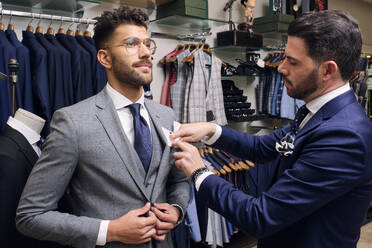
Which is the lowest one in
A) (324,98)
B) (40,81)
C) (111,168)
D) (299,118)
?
(111,168)

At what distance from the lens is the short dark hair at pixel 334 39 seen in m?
1.27

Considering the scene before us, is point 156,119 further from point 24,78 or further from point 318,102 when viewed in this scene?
point 24,78

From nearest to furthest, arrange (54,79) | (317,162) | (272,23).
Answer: (317,162) < (54,79) < (272,23)

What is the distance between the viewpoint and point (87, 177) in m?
1.26

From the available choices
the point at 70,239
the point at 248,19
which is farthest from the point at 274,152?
the point at 248,19

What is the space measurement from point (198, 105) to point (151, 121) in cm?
140

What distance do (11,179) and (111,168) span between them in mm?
425

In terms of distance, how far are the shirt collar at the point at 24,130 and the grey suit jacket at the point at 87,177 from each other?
9.7 inches

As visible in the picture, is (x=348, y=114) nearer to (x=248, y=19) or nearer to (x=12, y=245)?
(x=12, y=245)

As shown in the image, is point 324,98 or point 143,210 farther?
point 324,98

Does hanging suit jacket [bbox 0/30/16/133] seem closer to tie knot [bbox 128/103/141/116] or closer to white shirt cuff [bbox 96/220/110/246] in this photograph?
tie knot [bbox 128/103/141/116]

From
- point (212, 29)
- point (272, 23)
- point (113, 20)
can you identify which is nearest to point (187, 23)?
point (212, 29)

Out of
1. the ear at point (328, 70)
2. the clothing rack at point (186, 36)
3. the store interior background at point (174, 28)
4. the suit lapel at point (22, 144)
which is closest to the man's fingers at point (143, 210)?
the suit lapel at point (22, 144)

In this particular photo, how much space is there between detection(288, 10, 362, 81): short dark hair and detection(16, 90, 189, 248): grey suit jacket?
803 mm
